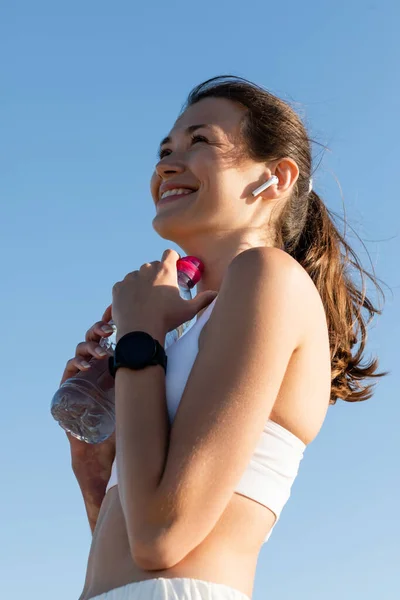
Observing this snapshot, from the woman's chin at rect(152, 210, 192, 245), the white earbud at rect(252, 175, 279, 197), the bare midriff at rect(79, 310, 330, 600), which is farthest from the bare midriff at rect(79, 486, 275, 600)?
the white earbud at rect(252, 175, 279, 197)

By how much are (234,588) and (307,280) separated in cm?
111

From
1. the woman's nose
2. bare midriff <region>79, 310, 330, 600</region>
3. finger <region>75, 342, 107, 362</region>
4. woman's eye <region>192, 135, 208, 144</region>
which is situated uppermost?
woman's eye <region>192, 135, 208, 144</region>

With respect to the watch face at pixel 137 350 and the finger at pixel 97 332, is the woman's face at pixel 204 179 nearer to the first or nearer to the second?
the finger at pixel 97 332

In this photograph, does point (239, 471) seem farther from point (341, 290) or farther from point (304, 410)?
point (341, 290)

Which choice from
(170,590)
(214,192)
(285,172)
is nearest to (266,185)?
(285,172)

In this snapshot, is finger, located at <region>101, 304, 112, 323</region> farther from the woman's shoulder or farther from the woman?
the woman's shoulder

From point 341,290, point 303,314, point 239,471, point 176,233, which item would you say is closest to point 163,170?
point 176,233

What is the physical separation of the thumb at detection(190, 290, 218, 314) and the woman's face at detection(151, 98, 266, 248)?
634mm

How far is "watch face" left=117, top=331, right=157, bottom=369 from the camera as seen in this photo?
2967mm

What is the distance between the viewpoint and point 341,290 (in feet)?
14.9

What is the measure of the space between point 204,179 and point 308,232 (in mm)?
885

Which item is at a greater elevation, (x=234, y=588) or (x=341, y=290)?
(x=341, y=290)

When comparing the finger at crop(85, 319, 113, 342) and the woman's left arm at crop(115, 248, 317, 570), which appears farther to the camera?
the finger at crop(85, 319, 113, 342)

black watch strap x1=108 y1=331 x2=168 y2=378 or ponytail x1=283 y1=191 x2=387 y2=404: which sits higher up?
ponytail x1=283 y1=191 x2=387 y2=404
